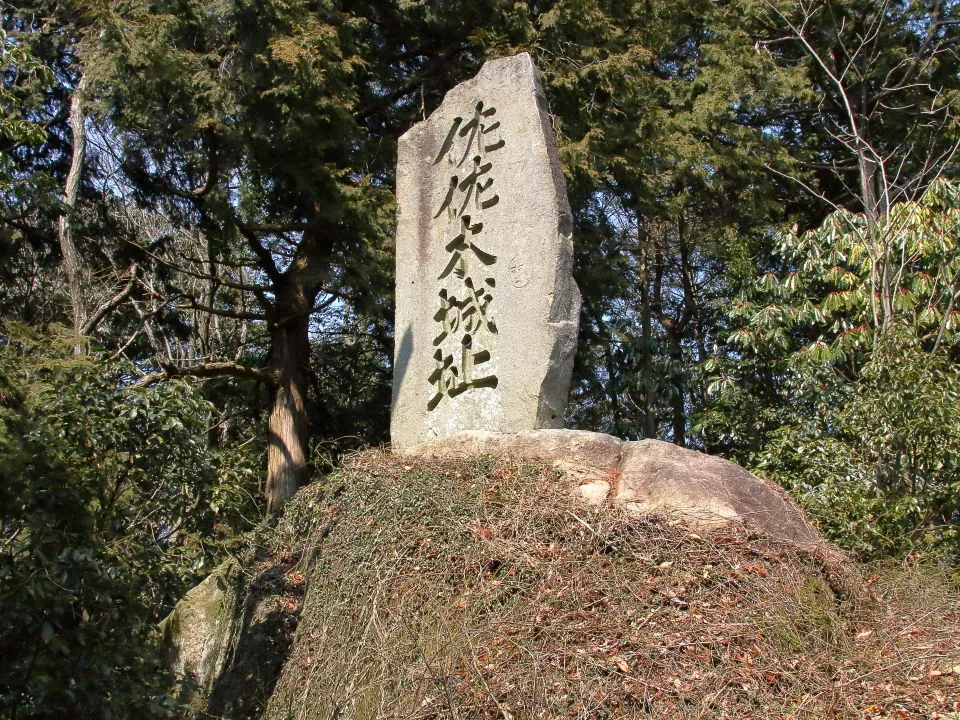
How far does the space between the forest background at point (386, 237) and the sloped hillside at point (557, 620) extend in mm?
693

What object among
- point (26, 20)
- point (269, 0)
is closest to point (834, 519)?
point (269, 0)

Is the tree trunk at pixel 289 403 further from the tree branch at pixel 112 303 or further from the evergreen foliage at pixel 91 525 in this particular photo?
the evergreen foliage at pixel 91 525

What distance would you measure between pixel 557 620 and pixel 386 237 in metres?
5.14

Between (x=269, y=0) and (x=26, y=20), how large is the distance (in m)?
3.12

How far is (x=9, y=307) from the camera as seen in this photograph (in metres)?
9.79

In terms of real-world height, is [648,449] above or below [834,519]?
above

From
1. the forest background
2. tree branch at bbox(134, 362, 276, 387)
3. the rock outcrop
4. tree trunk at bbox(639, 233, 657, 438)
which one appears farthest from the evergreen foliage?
tree trunk at bbox(639, 233, 657, 438)

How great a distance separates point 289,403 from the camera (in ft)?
30.9

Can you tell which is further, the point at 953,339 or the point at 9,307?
the point at 9,307

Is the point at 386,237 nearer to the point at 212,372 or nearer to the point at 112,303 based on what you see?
the point at 212,372

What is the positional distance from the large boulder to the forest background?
1370 mm

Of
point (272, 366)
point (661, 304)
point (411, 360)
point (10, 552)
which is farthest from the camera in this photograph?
point (661, 304)

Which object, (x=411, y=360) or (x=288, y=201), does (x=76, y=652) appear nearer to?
(x=411, y=360)

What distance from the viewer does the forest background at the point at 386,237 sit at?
559cm
